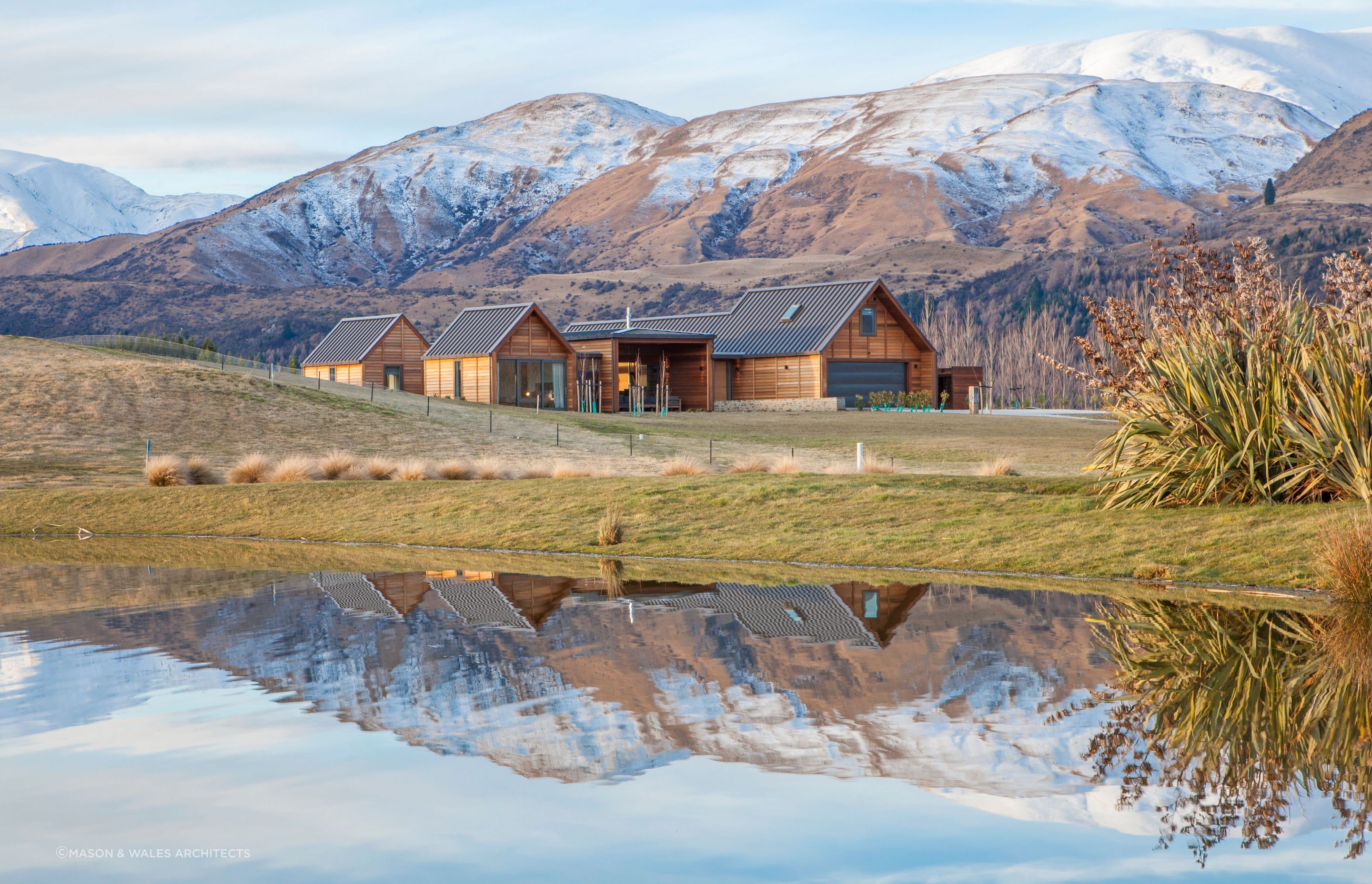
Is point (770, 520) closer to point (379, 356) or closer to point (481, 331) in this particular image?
point (481, 331)

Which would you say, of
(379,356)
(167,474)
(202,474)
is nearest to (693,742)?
(167,474)

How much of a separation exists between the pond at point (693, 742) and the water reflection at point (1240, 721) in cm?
3

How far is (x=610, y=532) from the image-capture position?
711 inches

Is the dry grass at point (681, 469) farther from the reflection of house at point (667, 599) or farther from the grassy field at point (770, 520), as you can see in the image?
the reflection of house at point (667, 599)

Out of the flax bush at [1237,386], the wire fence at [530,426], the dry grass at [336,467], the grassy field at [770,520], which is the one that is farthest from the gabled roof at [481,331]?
the flax bush at [1237,386]

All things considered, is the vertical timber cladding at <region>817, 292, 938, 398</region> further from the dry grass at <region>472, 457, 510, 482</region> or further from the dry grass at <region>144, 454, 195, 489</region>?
the dry grass at <region>144, 454, 195, 489</region>

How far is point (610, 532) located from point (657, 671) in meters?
8.40

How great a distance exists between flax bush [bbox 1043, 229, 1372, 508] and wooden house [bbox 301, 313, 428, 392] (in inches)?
2121

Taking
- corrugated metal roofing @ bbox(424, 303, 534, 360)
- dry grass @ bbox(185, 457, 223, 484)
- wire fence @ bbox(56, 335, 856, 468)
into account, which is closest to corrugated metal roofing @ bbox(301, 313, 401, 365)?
wire fence @ bbox(56, 335, 856, 468)

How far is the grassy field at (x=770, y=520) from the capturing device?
1423 centimetres

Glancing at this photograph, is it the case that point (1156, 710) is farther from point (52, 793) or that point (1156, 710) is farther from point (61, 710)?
point (61, 710)

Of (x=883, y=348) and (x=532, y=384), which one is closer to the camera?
(x=532, y=384)

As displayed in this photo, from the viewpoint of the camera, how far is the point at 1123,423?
17594 millimetres

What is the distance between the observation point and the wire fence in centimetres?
3650
